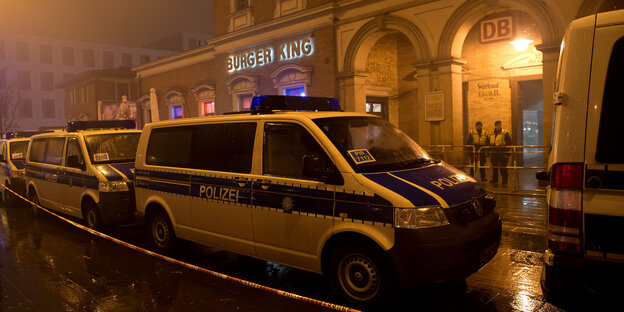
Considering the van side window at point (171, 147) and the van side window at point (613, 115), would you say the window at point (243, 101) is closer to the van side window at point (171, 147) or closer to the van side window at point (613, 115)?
the van side window at point (171, 147)

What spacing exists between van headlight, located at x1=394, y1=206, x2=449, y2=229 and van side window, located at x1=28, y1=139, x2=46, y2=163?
8.64 m

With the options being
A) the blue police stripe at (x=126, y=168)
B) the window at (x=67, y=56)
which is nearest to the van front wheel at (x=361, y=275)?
the blue police stripe at (x=126, y=168)

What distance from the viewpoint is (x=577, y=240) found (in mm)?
3113

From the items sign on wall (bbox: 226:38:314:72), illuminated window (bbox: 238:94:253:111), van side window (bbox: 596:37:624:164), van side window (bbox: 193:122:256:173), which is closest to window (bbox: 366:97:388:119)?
sign on wall (bbox: 226:38:314:72)

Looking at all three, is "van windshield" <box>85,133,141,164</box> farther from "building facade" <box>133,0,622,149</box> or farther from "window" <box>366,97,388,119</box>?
"window" <box>366,97,388,119</box>

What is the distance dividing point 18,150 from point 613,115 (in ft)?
46.1

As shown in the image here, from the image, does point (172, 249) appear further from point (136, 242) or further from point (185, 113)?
point (185, 113)

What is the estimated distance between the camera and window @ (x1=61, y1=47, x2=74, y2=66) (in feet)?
230

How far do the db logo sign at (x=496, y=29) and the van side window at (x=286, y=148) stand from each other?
11.9m

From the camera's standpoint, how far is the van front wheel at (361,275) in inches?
161

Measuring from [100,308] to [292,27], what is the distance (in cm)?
1529

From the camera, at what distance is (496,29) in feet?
47.9

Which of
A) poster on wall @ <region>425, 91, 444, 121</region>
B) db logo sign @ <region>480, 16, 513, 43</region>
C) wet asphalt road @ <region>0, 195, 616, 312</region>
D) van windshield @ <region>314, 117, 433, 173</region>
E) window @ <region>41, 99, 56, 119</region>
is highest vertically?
window @ <region>41, 99, 56, 119</region>

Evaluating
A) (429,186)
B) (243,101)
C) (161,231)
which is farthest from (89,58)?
(429,186)
